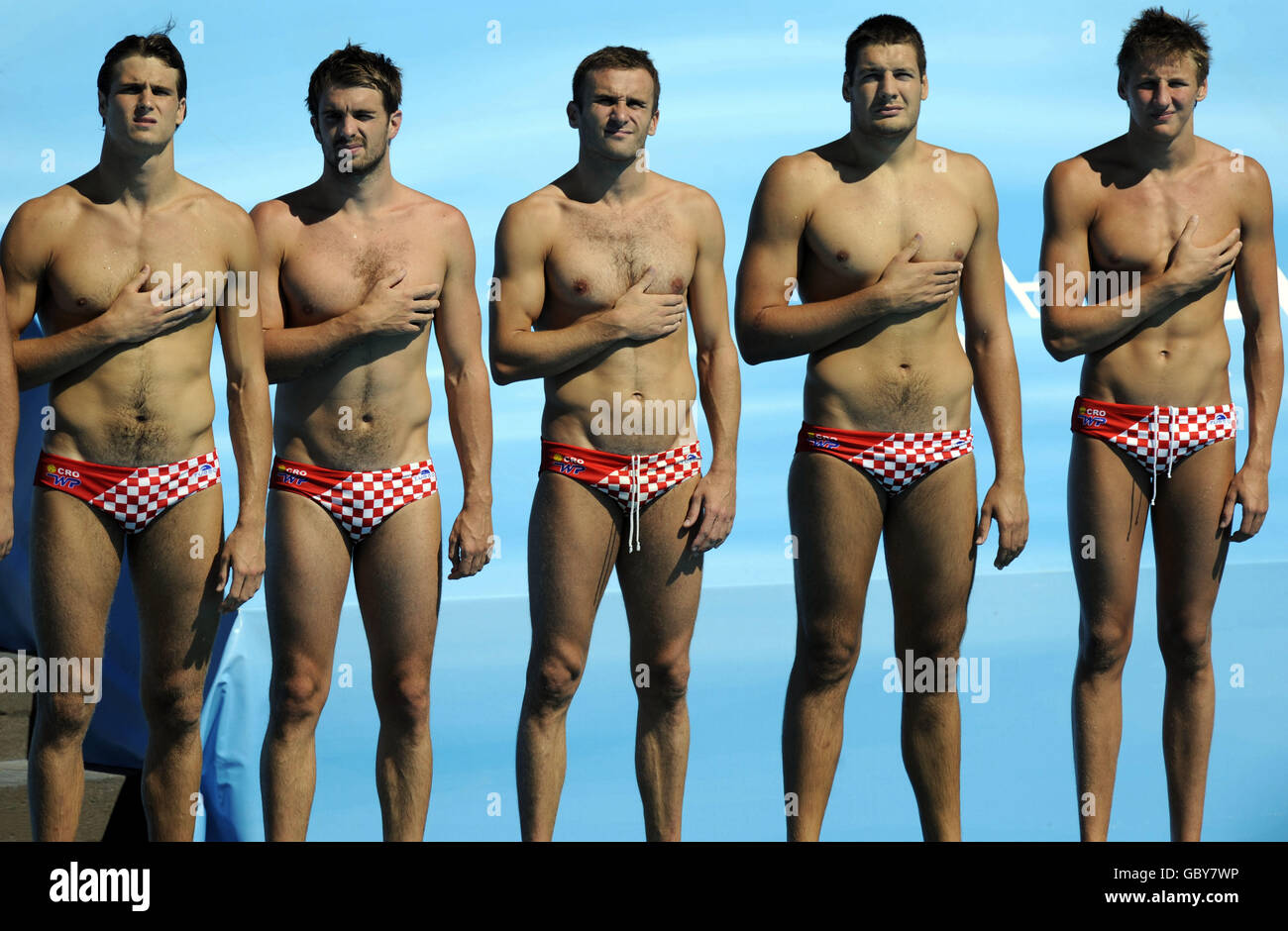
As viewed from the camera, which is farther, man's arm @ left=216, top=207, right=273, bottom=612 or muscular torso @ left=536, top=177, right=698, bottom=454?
muscular torso @ left=536, top=177, right=698, bottom=454

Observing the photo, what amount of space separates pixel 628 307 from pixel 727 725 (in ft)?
10.2

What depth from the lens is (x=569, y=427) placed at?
494cm

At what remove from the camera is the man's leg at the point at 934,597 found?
494cm

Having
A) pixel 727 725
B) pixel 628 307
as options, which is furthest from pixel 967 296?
pixel 727 725

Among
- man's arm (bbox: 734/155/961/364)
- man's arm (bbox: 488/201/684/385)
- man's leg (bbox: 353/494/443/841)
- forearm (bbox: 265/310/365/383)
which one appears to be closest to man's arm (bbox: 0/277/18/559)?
forearm (bbox: 265/310/365/383)

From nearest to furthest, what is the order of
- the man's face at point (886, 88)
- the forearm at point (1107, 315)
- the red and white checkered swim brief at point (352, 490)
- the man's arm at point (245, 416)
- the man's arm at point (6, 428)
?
the man's arm at point (6, 428), the man's arm at point (245, 416), the red and white checkered swim brief at point (352, 490), the man's face at point (886, 88), the forearm at point (1107, 315)

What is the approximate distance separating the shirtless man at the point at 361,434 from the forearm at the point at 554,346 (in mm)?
113

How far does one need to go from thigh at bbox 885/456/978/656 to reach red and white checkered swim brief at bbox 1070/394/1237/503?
1.56 ft

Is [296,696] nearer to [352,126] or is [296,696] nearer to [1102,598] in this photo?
[352,126]

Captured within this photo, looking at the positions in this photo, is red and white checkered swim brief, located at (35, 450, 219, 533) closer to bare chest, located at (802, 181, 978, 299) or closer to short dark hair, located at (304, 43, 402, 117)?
short dark hair, located at (304, 43, 402, 117)

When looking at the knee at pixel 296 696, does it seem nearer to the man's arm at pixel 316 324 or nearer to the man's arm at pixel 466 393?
the man's arm at pixel 466 393

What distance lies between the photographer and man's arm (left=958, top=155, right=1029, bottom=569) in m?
5.01

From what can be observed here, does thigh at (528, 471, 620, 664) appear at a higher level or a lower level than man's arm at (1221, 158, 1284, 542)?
lower

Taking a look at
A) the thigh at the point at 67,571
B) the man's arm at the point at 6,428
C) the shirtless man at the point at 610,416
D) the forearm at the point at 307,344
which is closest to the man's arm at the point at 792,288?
the shirtless man at the point at 610,416
